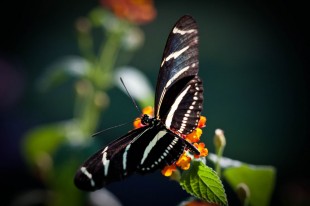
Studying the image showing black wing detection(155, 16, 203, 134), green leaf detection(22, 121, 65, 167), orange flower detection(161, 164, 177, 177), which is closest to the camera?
orange flower detection(161, 164, 177, 177)

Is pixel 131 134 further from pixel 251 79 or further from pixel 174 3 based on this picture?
pixel 174 3

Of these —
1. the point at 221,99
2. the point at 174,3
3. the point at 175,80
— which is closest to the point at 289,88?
the point at 221,99

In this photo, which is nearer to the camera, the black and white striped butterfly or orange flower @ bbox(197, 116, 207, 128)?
the black and white striped butterfly

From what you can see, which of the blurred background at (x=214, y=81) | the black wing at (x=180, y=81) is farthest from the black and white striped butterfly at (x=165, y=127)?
the blurred background at (x=214, y=81)

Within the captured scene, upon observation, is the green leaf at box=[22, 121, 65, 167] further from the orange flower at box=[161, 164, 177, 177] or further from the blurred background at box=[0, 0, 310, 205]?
the blurred background at box=[0, 0, 310, 205]

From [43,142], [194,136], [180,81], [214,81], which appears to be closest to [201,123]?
[194,136]

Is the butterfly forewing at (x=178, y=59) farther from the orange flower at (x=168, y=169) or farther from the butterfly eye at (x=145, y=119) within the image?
the orange flower at (x=168, y=169)

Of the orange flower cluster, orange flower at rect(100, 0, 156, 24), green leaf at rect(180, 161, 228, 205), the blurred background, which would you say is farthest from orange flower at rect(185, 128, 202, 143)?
the blurred background
